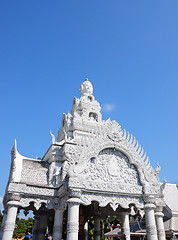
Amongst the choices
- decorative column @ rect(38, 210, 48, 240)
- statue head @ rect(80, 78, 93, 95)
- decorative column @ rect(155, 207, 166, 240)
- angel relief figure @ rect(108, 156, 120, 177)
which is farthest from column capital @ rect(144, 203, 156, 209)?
statue head @ rect(80, 78, 93, 95)

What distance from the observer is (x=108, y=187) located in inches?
487

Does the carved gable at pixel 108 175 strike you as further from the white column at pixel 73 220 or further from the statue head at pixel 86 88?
the statue head at pixel 86 88

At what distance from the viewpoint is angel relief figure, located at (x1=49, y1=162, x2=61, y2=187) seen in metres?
13.7

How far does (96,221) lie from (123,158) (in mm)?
6715

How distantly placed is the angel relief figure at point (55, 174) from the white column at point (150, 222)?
5.64 m

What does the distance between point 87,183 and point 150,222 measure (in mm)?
4317

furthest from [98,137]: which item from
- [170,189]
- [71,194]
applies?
[170,189]

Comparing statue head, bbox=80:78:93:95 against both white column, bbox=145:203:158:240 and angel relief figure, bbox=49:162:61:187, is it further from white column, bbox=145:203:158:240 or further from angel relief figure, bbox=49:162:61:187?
white column, bbox=145:203:158:240

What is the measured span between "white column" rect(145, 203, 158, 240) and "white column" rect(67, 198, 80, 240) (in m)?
4.30

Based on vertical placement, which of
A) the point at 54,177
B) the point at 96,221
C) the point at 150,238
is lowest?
the point at 150,238

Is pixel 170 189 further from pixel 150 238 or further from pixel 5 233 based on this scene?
pixel 5 233

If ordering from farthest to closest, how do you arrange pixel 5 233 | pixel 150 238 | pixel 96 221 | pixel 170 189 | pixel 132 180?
1. pixel 170 189
2. pixel 96 221
3. pixel 132 180
4. pixel 150 238
5. pixel 5 233

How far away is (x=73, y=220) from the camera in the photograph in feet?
35.7

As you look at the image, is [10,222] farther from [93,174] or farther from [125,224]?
[125,224]
